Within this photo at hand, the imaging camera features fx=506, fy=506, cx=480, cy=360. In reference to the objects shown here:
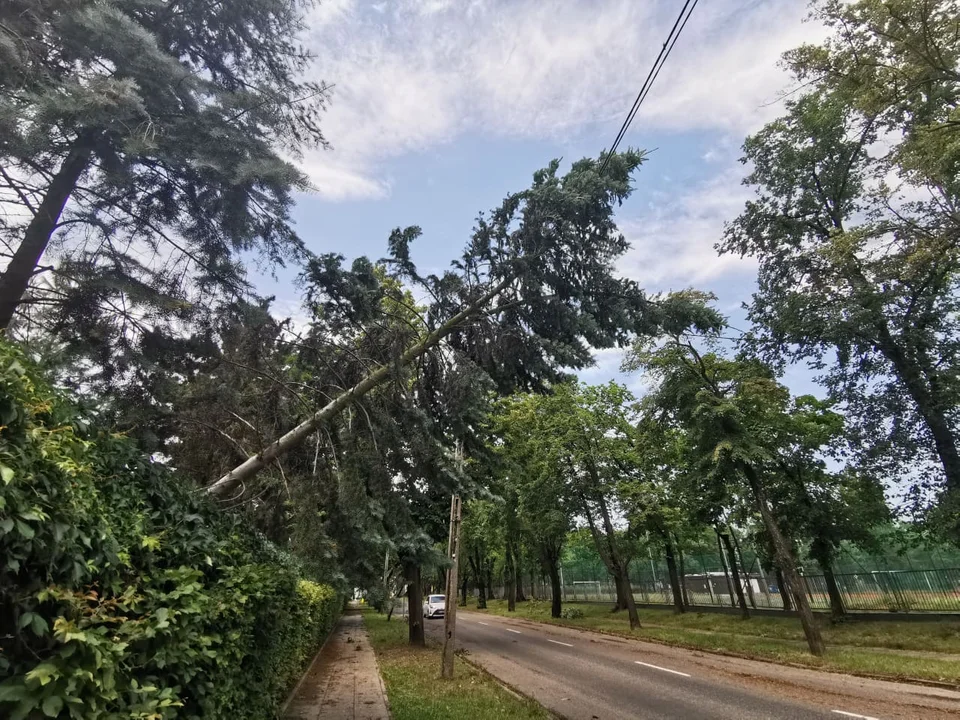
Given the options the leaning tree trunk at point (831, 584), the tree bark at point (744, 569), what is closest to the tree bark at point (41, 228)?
the leaning tree trunk at point (831, 584)

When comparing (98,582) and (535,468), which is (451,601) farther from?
(535,468)

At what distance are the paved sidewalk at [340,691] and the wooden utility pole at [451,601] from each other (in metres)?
1.39

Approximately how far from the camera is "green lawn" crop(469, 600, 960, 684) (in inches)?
410

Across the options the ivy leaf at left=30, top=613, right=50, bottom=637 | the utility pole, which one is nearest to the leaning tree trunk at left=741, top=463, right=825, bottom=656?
the utility pole

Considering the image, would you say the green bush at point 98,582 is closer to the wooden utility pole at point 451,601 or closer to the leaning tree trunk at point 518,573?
the wooden utility pole at point 451,601

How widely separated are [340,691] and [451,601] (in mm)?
2684

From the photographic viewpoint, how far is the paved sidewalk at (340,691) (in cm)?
787

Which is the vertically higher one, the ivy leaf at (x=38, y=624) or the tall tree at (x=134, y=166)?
the tall tree at (x=134, y=166)

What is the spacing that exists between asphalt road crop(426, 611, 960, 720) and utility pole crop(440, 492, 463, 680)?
132cm

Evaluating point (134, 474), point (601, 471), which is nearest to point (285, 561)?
point (134, 474)

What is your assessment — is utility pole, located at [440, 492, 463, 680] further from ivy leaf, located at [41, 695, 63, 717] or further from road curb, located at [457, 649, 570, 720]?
ivy leaf, located at [41, 695, 63, 717]

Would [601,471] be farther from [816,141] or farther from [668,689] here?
[816,141]

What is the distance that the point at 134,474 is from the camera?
11.2 feet

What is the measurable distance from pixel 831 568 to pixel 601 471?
8.52 m
